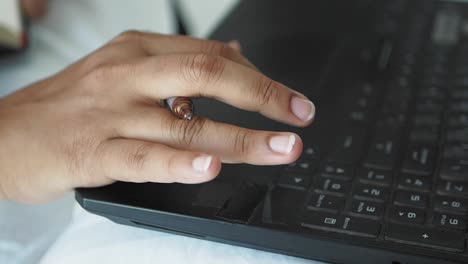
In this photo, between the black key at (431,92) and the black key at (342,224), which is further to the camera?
the black key at (431,92)

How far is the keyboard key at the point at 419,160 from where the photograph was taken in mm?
396

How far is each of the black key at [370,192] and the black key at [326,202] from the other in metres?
0.01

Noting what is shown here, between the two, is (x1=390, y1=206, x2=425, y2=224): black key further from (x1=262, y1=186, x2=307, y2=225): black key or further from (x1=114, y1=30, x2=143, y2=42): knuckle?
(x1=114, y1=30, x2=143, y2=42): knuckle

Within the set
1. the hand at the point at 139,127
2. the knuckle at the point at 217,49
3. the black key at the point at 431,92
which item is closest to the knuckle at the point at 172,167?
the hand at the point at 139,127

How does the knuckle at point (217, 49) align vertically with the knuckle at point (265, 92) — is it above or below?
above

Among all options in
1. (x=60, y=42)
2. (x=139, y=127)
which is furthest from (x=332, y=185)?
(x=60, y=42)

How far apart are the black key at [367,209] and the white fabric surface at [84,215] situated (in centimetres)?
4

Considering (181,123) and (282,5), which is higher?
(282,5)

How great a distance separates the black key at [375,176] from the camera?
15.1 inches

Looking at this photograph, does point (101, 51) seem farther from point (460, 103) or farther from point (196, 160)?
point (460, 103)

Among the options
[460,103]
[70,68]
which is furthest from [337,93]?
[70,68]

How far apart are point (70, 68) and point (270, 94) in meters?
0.18

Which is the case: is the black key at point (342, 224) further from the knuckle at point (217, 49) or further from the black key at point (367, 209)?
the knuckle at point (217, 49)

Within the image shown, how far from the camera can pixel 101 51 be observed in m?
0.47
